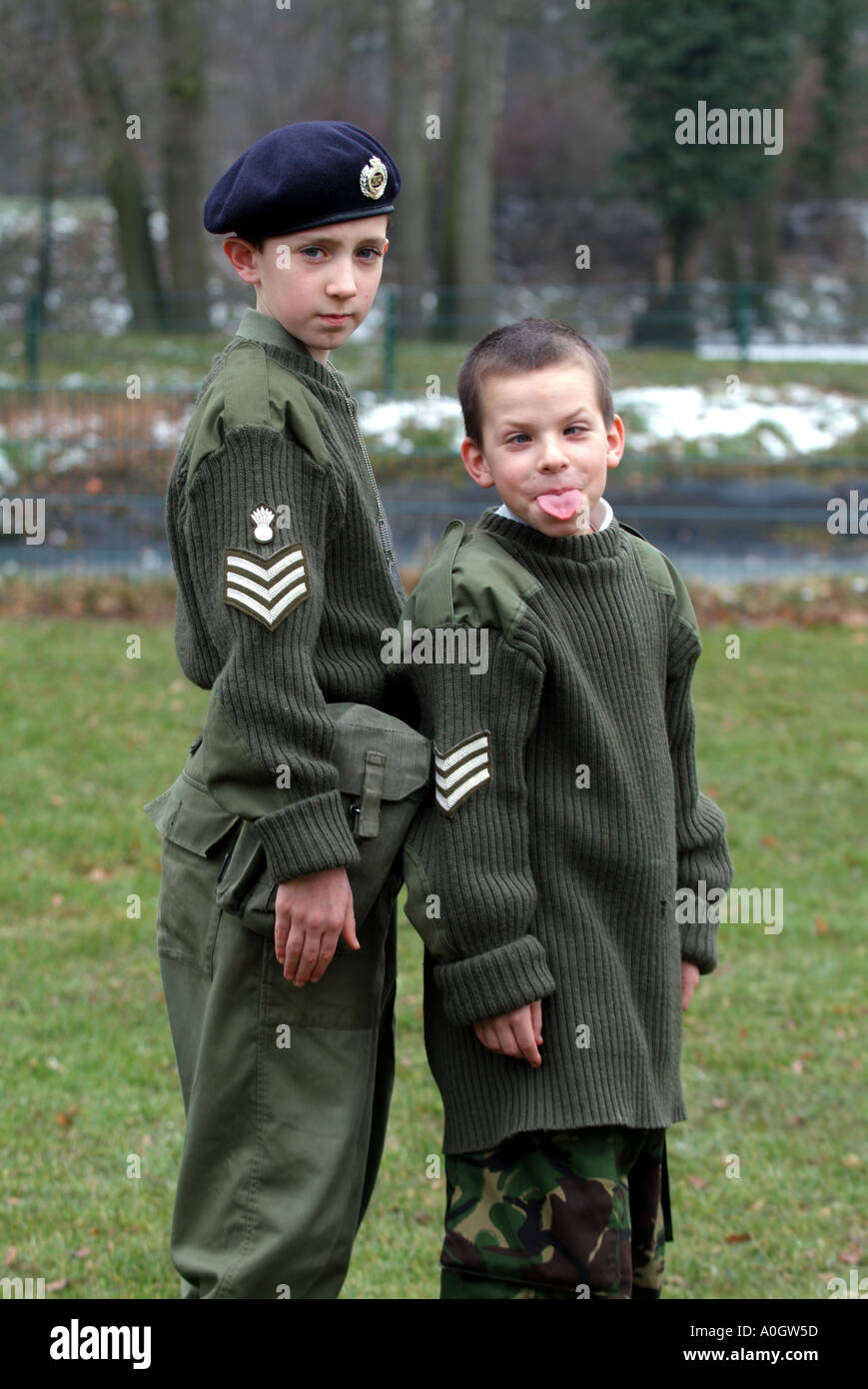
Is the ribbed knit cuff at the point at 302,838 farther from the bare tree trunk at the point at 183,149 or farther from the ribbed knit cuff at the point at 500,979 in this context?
the bare tree trunk at the point at 183,149

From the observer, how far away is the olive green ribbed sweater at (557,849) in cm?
225

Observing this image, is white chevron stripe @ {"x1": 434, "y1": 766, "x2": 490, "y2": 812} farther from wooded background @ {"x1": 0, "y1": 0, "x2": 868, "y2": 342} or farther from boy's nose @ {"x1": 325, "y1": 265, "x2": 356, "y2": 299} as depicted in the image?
wooded background @ {"x1": 0, "y1": 0, "x2": 868, "y2": 342}

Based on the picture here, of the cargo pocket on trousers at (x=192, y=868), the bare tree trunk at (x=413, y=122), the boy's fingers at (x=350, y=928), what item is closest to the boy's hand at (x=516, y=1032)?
the boy's fingers at (x=350, y=928)

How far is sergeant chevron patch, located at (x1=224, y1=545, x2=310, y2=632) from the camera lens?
2.15 metres

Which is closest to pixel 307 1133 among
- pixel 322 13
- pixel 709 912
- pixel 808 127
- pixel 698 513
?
pixel 709 912

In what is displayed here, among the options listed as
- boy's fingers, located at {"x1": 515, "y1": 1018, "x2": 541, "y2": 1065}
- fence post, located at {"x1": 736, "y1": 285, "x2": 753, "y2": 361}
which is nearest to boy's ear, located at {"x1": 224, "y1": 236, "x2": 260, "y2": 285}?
boy's fingers, located at {"x1": 515, "y1": 1018, "x2": 541, "y2": 1065}

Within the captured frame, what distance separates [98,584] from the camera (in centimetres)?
958

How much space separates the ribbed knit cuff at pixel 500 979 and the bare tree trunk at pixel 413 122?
15705 millimetres

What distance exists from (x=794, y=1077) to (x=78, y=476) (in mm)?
7642

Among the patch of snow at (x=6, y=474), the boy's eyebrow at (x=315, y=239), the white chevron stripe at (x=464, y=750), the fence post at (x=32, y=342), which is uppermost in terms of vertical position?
the fence post at (x=32, y=342)

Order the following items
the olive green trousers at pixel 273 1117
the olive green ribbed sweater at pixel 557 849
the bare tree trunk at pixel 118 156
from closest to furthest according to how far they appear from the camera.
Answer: the olive green ribbed sweater at pixel 557 849
the olive green trousers at pixel 273 1117
the bare tree trunk at pixel 118 156

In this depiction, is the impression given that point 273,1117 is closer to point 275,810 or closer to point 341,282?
point 275,810

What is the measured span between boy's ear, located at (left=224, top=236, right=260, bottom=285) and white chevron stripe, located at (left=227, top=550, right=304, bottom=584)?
0.51 metres

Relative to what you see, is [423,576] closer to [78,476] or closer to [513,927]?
[513,927]
